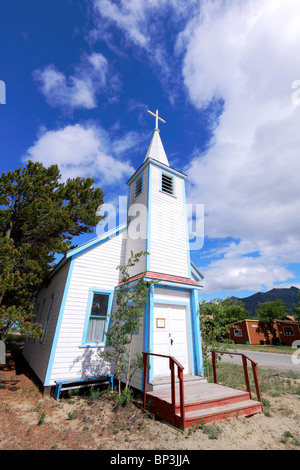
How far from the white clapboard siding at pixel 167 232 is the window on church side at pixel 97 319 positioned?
2658 millimetres

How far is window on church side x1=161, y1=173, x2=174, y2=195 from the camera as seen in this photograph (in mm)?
11188

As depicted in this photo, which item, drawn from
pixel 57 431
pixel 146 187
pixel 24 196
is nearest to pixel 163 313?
pixel 57 431

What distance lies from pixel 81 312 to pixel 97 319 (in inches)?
30.0

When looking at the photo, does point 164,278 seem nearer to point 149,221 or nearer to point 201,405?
point 149,221

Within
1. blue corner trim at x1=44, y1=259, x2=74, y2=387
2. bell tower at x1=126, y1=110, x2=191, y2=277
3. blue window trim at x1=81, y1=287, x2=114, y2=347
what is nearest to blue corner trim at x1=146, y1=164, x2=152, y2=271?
bell tower at x1=126, y1=110, x2=191, y2=277

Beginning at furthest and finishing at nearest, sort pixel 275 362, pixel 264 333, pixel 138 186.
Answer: pixel 264 333
pixel 275 362
pixel 138 186

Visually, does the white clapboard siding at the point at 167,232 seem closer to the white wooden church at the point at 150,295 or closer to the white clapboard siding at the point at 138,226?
the white wooden church at the point at 150,295

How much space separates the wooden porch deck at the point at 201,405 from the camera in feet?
16.4

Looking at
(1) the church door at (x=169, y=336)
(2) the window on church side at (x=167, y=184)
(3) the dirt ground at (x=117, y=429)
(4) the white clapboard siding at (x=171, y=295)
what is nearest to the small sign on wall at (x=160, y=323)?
(1) the church door at (x=169, y=336)

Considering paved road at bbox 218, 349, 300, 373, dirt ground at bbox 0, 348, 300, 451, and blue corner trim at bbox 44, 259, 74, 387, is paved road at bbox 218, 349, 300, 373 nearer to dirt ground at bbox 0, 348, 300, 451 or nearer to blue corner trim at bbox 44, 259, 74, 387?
dirt ground at bbox 0, 348, 300, 451

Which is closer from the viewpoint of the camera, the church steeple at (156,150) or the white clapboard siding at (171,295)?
the white clapboard siding at (171,295)

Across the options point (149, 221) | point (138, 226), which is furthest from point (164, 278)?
point (138, 226)

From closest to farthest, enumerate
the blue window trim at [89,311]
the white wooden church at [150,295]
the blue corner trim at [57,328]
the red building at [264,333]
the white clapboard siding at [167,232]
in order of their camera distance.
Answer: the blue corner trim at [57,328] < the white wooden church at [150,295] < the blue window trim at [89,311] < the white clapboard siding at [167,232] < the red building at [264,333]

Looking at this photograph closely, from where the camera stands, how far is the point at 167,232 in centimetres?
980
